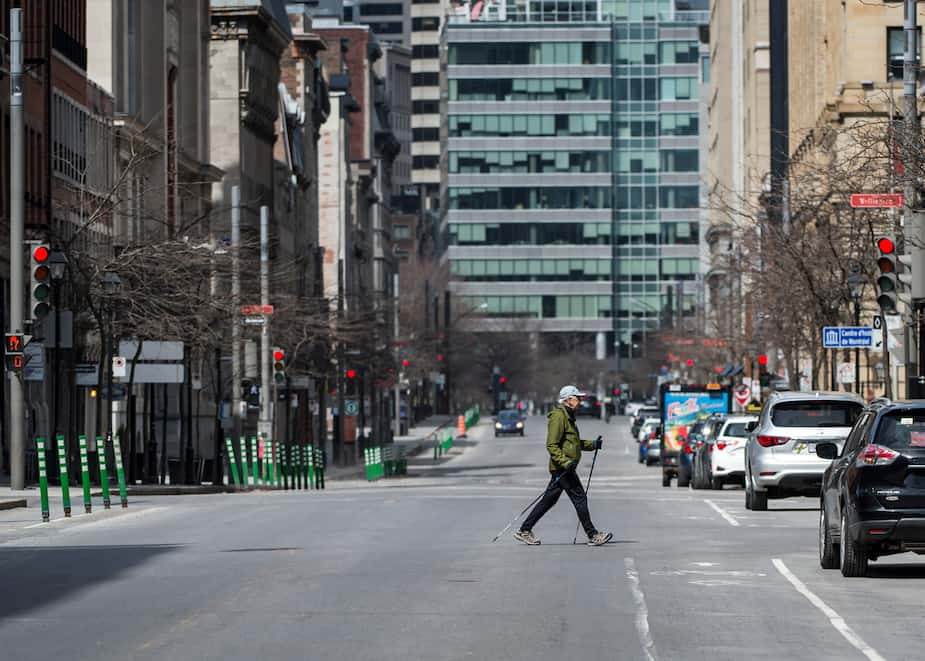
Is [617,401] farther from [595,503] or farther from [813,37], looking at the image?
[595,503]

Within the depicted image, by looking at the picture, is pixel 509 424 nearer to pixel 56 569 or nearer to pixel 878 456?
pixel 56 569

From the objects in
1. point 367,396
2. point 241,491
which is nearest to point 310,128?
point 367,396

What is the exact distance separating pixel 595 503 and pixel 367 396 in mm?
82622

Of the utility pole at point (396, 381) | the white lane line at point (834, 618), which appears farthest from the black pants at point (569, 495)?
the utility pole at point (396, 381)

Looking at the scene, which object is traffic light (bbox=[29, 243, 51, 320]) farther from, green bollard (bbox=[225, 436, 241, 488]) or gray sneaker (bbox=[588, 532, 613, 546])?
green bollard (bbox=[225, 436, 241, 488])

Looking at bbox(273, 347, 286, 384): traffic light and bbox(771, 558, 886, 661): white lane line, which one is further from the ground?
bbox(273, 347, 286, 384): traffic light

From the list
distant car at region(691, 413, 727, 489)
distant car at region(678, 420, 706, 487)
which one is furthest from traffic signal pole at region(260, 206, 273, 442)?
distant car at region(691, 413, 727, 489)

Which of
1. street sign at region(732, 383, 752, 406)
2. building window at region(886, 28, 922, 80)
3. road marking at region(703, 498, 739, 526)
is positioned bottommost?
road marking at region(703, 498, 739, 526)

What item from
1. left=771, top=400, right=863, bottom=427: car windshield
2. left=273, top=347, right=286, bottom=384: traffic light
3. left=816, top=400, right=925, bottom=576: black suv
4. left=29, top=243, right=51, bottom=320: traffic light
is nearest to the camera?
left=816, top=400, right=925, bottom=576: black suv

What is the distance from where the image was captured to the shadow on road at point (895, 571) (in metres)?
19.4

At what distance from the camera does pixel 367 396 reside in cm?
11881

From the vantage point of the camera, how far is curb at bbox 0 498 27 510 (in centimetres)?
3243

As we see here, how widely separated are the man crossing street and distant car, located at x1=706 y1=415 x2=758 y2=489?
60.4 feet

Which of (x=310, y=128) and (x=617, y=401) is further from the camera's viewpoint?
(x=617, y=401)
